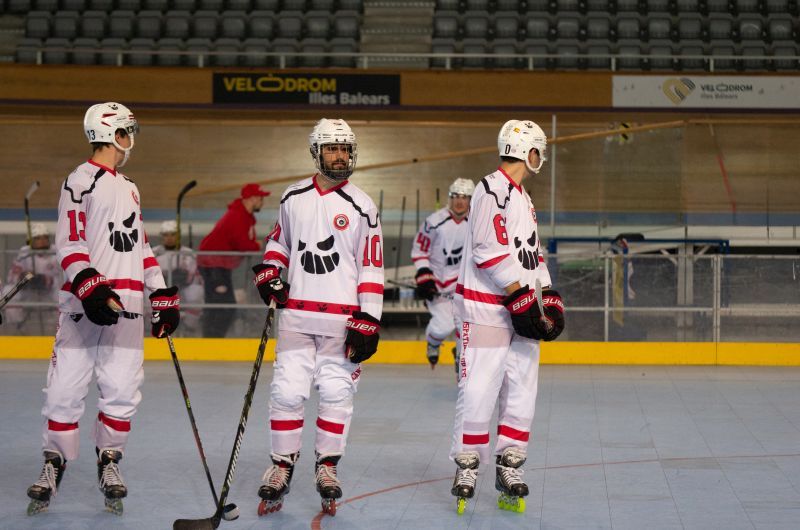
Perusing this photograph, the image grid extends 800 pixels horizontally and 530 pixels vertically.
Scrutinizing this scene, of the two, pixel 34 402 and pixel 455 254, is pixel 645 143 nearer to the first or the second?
pixel 455 254

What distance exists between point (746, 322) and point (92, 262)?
7.45m

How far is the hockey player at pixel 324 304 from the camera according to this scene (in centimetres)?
506

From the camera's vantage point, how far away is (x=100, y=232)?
16.7 feet

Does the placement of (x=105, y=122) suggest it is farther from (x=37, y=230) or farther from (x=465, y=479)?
(x=37, y=230)

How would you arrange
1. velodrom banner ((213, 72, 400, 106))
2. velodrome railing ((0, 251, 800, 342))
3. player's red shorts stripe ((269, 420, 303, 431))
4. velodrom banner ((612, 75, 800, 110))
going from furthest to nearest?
velodrom banner ((213, 72, 400, 106)) → velodrom banner ((612, 75, 800, 110)) → velodrome railing ((0, 251, 800, 342)) → player's red shorts stripe ((269, 420, 303, 431))

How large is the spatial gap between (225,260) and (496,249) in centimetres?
646

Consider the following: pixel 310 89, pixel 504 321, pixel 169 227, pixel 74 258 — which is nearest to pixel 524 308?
pixel 504 321

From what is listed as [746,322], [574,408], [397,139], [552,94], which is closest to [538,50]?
[552,94]

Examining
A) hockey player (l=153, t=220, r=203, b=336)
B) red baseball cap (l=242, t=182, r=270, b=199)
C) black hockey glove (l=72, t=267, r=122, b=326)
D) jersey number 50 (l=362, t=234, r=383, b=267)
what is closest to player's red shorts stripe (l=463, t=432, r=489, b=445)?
jersey number 50 (l=362, t=234, r=383, b=267)

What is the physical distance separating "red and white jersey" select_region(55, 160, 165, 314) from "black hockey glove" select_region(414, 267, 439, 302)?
4.29 m

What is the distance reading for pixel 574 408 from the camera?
8.27 m

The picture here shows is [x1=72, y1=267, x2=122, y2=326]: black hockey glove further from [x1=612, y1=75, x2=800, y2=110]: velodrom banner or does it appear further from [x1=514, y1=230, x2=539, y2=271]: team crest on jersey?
[x1=612, y1=75, x2=800, y2=110]: velodrom banner

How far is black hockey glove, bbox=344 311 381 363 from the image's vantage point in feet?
16.4

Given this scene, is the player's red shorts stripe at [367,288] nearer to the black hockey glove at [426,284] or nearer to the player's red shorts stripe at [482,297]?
the player's red shorts stripe at [482,297]
